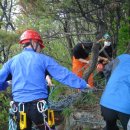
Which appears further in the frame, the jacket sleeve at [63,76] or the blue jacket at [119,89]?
the jacket sleeve at [63,76]

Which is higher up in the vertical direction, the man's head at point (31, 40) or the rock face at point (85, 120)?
the man's head at point (31, 40)

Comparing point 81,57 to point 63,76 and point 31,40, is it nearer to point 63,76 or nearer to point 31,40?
point 31,40

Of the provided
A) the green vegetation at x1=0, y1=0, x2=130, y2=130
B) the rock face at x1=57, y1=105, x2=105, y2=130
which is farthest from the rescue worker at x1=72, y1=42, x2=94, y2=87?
the rock face at x1=57, y1=105, x2=105, y2=130

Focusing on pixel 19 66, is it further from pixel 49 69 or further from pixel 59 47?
pixel 59 47

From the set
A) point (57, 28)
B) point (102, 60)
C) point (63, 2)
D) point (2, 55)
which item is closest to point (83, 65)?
point (102, 60)

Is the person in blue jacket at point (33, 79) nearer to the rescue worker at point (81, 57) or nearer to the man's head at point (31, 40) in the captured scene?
the man's head at point (31, 40)

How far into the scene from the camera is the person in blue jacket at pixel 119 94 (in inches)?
149

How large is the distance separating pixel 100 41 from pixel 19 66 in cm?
206

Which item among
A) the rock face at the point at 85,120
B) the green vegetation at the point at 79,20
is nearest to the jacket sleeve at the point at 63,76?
the green vegetation at the point at 79,20

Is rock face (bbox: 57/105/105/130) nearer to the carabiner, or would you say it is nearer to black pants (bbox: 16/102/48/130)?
black pants (bbox: 16/102/48/130)

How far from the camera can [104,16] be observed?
5934 mm

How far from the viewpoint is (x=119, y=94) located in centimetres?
381

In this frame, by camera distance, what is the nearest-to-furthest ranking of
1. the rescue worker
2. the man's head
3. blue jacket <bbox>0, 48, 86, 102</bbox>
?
blue jacket <bbox>0, 48, 86, 102</bbox> → the man's head → the rescue worker

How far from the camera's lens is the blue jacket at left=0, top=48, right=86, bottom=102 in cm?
401
